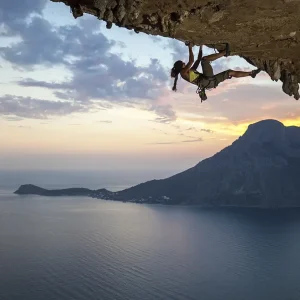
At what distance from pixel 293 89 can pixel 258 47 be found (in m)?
2.02

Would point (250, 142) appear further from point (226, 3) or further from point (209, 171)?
point (226, 3)

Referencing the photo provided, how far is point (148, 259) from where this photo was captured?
5325cm

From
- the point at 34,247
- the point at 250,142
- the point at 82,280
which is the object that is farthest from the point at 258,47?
the point at 250,142

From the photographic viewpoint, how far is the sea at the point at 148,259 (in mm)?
39875

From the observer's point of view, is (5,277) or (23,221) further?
(23,221)

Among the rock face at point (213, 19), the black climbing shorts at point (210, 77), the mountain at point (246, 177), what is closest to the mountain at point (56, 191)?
the mountain at point (246, 177)

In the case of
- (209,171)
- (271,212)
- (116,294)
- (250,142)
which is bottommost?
(116,294)

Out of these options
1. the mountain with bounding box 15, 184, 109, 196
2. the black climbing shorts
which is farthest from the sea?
the mountain with bounding box 15, 184, 109, 196

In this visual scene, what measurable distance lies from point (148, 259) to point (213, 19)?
51.9 meters

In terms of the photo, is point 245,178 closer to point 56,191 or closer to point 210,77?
point 56,191

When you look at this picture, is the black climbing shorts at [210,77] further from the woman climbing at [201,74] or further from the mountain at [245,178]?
the mountain at [245,178]

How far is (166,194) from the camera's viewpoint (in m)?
150

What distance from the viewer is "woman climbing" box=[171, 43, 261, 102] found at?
6.66 metres

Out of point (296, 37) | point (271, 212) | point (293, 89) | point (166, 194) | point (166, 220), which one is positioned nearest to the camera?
point (296, 37)
